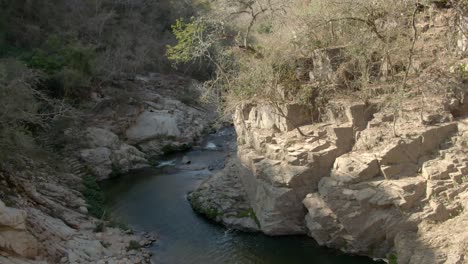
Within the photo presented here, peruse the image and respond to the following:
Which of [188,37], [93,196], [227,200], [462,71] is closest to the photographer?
[462,71]

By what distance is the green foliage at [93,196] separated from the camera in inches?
659

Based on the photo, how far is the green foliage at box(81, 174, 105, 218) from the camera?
1675 centimetres

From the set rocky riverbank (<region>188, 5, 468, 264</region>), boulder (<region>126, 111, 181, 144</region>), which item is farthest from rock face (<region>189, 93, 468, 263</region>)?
boulder (<region>126, 111, 181, 144</region>)

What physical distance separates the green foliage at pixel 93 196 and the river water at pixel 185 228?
0.40 meters

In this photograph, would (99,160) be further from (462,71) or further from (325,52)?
(462,71)

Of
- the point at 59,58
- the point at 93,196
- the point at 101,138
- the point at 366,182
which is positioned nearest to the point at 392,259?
the point at 366,182

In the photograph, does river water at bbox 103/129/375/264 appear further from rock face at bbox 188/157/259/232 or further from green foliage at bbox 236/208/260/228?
green foliage at bbox 236/208/260/228

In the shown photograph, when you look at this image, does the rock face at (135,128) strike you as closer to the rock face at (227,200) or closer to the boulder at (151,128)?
the boulder at (151,128)

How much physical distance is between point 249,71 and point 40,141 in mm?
9636

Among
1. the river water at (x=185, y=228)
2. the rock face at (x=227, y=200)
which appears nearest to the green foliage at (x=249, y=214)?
the rock face at (x=227, y=200)

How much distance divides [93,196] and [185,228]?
436cm

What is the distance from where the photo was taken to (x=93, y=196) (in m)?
18.2

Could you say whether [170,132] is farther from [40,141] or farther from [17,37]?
[17,37]

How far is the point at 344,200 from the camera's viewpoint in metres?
13.5
